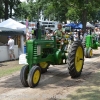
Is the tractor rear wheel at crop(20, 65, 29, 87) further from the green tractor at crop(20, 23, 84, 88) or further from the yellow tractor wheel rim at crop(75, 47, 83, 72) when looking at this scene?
the yellow tractor wheel rim at crop(75, 47, 83, 72)

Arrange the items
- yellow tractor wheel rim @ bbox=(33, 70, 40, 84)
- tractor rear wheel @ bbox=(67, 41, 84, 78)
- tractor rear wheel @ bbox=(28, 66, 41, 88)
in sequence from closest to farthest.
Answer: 1. tractor rear wheel @ bbox=(28, 66, 41, 88)
2. yellow tractor wheel rim @ bbox=(33, 70, 40, 84)
3. tractor rear wheel @ bbox=(67, 41, 84, 78)

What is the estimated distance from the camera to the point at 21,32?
17016 mm

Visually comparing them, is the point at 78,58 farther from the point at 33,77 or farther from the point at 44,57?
the point at 33,77

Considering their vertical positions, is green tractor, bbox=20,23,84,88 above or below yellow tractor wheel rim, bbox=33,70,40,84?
above

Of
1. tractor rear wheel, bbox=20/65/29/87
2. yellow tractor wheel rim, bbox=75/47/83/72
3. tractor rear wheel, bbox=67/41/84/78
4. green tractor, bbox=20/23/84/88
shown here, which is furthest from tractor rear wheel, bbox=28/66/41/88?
yellow tractor wheel rim, bbox=75/47/83/72

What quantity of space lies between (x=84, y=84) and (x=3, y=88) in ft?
7.45

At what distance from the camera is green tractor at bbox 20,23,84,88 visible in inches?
289

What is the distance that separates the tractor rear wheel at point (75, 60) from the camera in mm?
8109

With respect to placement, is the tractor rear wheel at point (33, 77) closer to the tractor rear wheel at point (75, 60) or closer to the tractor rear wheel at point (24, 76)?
the tractor rear wheel at point (24, 76)

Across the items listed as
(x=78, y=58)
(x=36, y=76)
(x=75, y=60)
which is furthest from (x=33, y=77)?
(x=78, y=58)

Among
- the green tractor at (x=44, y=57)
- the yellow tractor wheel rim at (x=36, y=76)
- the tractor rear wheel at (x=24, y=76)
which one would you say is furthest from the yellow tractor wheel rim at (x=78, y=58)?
the tractor rear wheel at (x=24, y=76)

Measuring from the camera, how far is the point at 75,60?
8344 mm

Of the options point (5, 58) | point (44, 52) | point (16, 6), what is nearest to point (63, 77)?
point (44, 52)

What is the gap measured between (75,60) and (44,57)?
98cm
